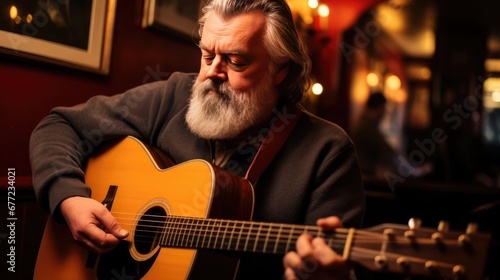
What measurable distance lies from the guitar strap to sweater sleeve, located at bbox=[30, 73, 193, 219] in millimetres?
418

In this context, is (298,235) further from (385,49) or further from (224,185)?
(385,49)

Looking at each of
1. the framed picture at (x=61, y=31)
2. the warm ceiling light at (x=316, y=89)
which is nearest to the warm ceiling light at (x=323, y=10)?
the warm ceiling light at (x=316, y=89)

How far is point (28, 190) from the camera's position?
5.94 feet

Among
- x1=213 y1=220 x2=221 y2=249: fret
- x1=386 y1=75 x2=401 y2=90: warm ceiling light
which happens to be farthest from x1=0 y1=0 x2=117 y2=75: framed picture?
x1=386 y1=75 x2=401 y2=90: warm ceiling light

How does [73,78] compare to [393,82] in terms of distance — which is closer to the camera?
[73,78]

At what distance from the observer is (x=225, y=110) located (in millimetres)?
1487

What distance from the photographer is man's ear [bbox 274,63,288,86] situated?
1563 mm

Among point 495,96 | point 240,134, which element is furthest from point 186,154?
point 495,96

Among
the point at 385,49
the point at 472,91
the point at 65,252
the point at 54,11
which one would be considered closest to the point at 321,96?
the point at 54,11

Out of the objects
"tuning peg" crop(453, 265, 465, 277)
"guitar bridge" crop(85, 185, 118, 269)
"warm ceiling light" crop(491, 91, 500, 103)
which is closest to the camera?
"tuning peg" crop(453, 265, 465, 277)

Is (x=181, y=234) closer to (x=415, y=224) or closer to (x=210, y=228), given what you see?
(x=210, y=228)

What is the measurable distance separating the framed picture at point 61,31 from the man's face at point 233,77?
28.7 inches

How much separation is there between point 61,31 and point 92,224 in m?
0.95

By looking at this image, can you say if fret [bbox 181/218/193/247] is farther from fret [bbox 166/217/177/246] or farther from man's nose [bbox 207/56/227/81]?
man's nose [bbox 207/56/227/81]
